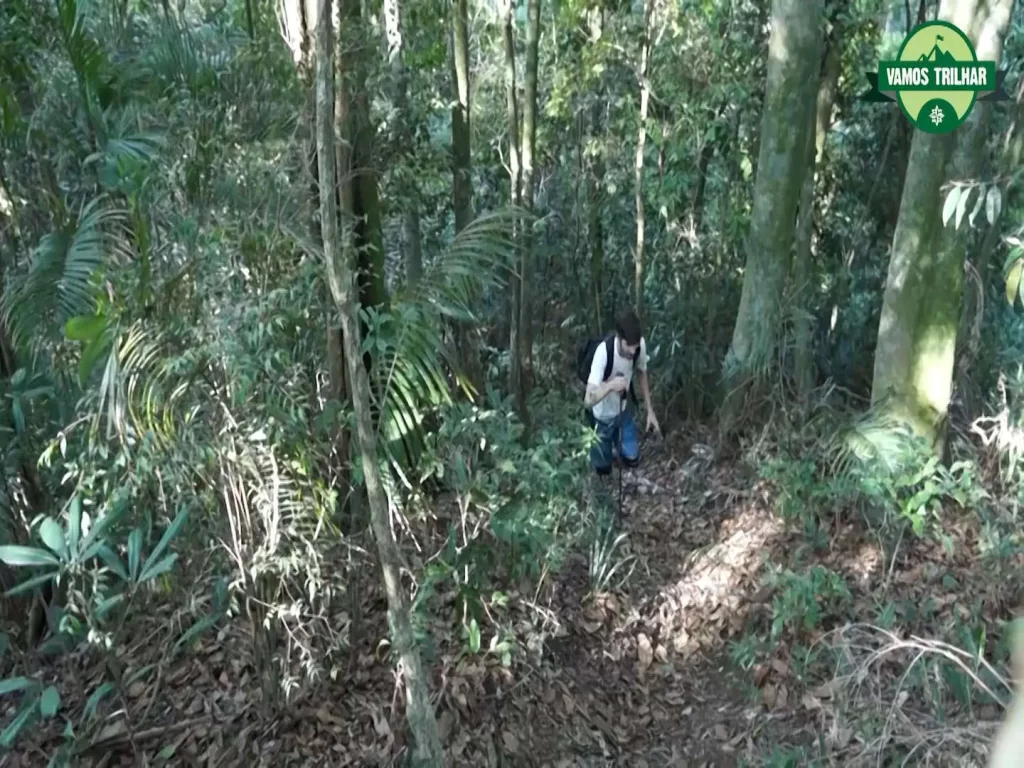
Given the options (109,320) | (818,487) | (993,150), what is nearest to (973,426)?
(818,487)

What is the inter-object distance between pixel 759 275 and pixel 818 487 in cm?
191

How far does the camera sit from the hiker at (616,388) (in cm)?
575

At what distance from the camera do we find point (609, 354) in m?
5.83

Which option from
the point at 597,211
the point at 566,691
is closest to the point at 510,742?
the point at 566,691

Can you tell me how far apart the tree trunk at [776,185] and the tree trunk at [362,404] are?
12.4ft

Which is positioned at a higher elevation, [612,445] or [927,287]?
[927,287]

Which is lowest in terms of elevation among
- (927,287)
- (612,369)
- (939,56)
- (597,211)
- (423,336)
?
(612,369)

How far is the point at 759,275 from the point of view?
21.2ft

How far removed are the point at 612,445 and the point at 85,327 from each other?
154 inches

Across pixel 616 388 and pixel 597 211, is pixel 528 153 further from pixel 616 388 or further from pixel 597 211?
pixel 597 211

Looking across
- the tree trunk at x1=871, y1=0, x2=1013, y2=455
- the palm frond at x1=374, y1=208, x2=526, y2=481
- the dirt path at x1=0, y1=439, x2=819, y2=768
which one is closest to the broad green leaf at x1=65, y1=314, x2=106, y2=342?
the palm frond at x1=374, y1=208, x2=526, y2=481

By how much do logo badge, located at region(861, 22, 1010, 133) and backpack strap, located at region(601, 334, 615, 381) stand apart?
212 centimetres

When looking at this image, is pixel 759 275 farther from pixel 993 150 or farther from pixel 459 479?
pixel 459 479

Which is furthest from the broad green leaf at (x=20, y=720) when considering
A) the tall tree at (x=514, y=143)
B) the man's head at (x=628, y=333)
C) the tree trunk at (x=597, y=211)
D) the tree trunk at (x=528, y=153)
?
the tree trunk at (x=597, y=211)
